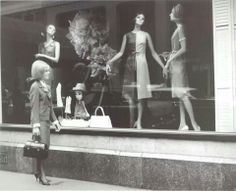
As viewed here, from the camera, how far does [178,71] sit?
26.4ft

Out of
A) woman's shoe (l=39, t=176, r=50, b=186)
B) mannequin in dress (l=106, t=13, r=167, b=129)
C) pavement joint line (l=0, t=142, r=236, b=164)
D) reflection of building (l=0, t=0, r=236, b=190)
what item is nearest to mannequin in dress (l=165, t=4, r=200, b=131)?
reflection of building (l=0, t=0, r=236, b=190)

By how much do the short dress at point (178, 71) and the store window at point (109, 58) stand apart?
0.04 metres

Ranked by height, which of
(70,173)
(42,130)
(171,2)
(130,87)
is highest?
(171,2)

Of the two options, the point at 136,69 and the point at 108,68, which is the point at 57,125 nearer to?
the point at 108,68

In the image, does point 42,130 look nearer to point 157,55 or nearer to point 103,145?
point 103,145

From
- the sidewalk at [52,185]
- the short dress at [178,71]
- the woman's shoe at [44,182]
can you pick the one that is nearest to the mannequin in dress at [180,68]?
the short dress at [178,71]

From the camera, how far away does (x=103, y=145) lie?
856 centimetres

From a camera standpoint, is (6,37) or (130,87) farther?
(6,37)

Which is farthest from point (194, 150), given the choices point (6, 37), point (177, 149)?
point (6, 37)

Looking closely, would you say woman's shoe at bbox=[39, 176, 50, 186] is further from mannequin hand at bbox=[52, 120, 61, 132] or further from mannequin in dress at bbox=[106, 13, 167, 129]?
mannequin in dress at bbox=[106, 13, 167, 129]

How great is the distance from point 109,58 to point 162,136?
179cm

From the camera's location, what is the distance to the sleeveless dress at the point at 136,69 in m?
8.41

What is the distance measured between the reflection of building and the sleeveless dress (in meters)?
0.18

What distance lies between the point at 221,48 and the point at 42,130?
313 centimetres
